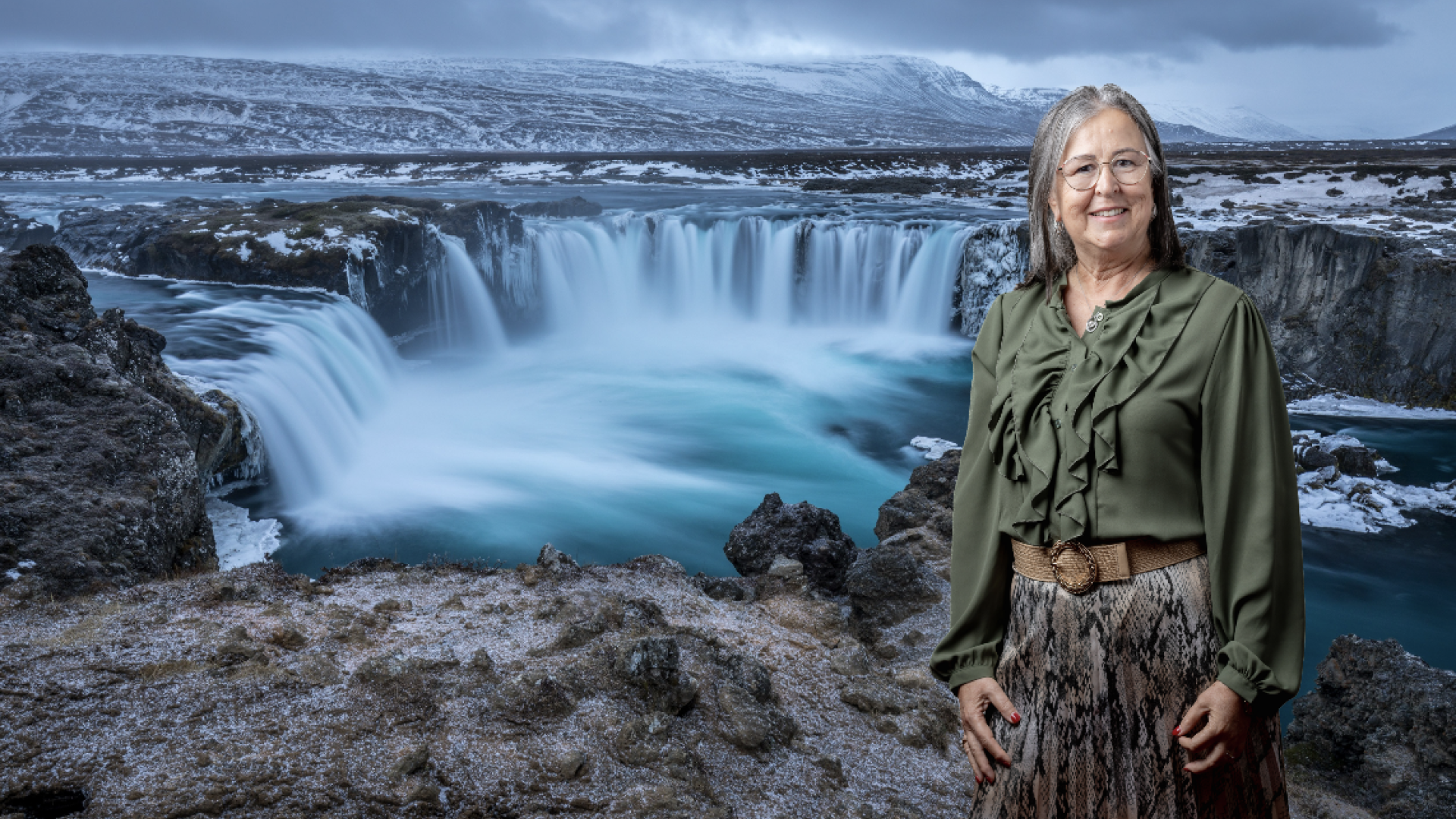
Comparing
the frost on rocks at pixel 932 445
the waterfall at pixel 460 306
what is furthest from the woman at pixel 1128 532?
the waterfall at pixel 460 306

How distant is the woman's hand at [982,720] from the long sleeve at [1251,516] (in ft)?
1.43

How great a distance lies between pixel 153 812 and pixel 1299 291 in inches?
705

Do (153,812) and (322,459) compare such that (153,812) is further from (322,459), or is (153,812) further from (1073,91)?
(322,459)

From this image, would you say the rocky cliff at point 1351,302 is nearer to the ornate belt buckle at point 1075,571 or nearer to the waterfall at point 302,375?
the waterfall at point 302,375

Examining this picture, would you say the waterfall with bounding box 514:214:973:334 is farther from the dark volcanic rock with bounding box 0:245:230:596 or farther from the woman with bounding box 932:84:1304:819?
the woman with bounding box 932:84:1304:819

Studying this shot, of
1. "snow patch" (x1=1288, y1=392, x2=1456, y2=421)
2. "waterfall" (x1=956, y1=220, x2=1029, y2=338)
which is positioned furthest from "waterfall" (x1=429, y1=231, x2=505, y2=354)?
"snow patch" (x1=1288, y1=392, x2=1456, y2=421)

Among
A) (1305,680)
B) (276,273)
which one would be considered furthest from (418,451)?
(1305,680)

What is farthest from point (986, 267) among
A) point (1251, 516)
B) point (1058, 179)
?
point (1251, 516)

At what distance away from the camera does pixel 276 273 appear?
15609 millimetres

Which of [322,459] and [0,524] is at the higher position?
[0,524]

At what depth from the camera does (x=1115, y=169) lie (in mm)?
1707

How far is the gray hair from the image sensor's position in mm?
1748

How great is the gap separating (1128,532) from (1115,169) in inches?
28.4

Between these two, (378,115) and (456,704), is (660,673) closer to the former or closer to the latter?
(456,704)
